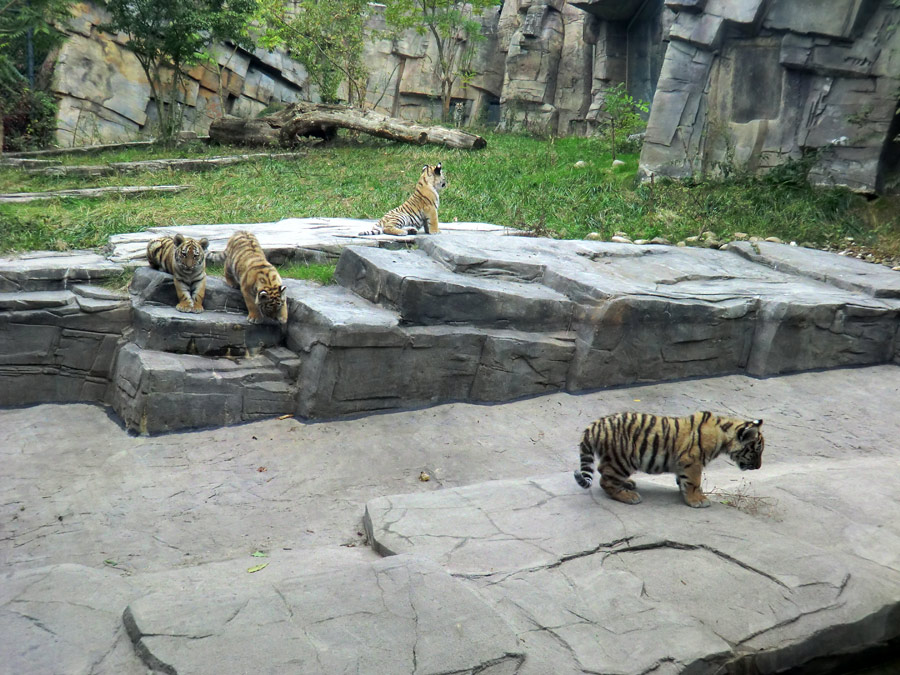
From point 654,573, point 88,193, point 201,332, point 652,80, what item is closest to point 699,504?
point 654,573

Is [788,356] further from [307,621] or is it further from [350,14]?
[350,14]

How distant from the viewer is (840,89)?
12.5 metres

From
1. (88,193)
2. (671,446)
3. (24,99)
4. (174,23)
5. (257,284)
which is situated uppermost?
(174,23)

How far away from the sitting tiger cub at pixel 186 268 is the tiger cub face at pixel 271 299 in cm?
58

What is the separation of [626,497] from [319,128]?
1490 centimetres

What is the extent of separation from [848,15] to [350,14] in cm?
1345

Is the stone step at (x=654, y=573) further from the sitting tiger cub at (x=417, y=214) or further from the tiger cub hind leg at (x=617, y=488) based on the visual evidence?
the sitting tiger cub at (x=417, y=214)

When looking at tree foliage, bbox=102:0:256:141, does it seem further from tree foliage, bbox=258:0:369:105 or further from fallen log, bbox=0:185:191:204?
fallen log, bbox=0:185:191:204

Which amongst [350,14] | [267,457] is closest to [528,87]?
[350,14]

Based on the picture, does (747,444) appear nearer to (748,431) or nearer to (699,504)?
(748,431)

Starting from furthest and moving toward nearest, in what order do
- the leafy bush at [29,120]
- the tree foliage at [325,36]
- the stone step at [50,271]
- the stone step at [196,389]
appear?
the tree foliage at [325,36] → the leafy bush at [29,120] → the stone step at [50,271] → the stone step at [196,389]

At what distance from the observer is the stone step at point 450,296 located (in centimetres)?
717

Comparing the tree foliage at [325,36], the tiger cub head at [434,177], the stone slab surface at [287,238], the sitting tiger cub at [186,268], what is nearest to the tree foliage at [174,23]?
the tree foliage at [325,36]

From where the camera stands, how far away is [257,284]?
23.4 ft
